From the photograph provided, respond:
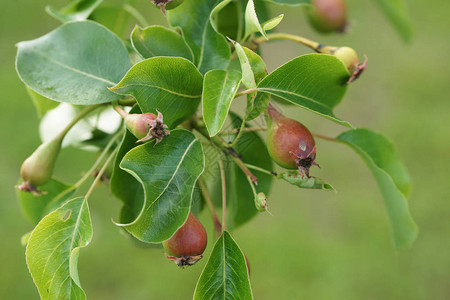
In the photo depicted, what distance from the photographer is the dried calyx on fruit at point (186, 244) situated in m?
0.81

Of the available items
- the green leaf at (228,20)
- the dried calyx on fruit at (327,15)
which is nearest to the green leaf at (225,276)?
the green leaf at (228,20)

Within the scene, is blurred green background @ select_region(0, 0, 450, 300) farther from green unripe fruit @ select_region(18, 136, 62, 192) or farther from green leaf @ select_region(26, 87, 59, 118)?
green unripe fruit @ select_region(18, 136, 62, 192)

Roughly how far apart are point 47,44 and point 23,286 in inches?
75.7

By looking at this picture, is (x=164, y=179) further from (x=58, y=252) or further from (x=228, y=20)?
(x=228, y=20)

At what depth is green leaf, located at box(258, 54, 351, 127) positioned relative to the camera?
0.75 meters

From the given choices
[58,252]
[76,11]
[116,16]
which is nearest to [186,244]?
[58,252]

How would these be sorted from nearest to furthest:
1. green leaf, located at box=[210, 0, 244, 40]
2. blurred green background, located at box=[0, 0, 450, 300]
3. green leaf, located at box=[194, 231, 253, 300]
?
1. green leaf, located at box=[194, 231, 253, 300]
2. green leaf, located at box=[210, 0, 244, 40]
3. blurred green background, located at box=[0, 0, 450, 300]

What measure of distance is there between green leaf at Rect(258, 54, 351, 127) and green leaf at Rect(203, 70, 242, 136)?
61mm

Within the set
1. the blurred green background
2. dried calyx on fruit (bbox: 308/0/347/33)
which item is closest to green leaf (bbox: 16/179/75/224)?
dried calyx on fruit (bbox: 308/0/347/33)

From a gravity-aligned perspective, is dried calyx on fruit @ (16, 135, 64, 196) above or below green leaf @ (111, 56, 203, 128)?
below

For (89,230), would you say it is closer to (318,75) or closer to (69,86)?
(69,86)

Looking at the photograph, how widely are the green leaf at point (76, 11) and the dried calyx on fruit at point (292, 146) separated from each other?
0.48 meters

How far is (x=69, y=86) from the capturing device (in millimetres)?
861

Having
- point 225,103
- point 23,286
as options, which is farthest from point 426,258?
point 225,103
